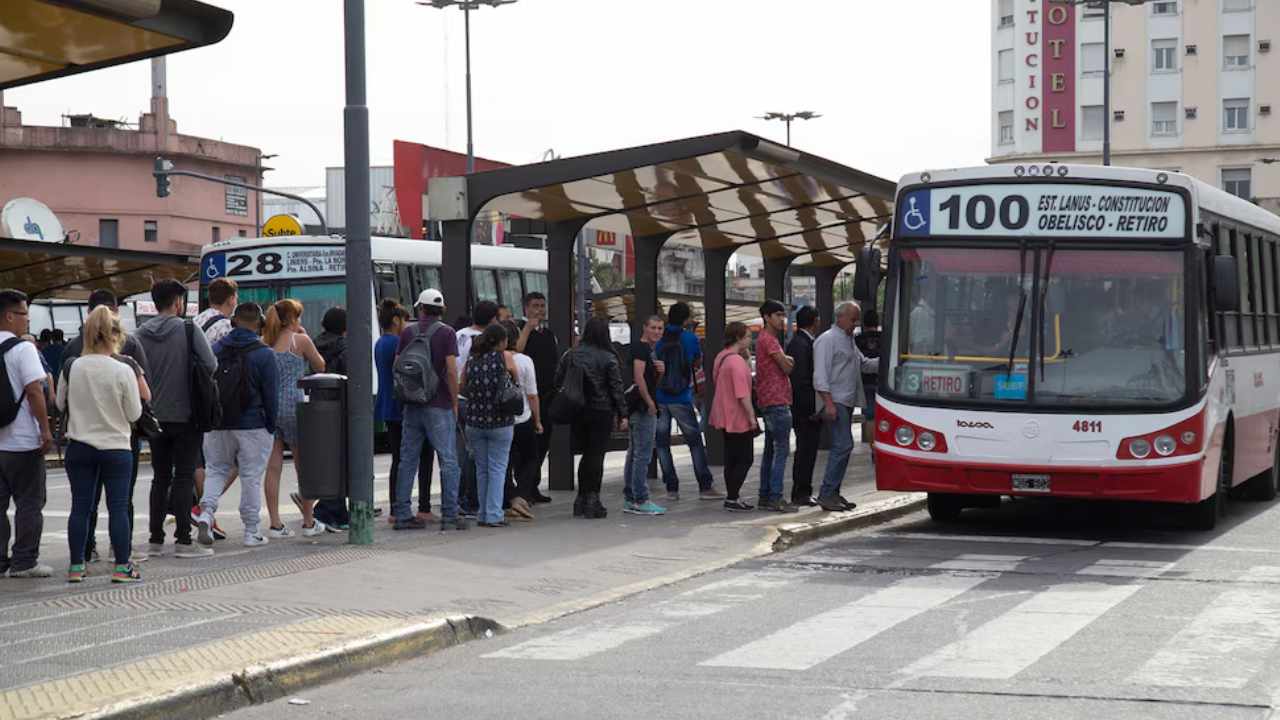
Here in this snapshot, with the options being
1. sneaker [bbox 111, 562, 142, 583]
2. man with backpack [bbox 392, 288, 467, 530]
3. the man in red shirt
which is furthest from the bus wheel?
sneaker [bbox 111, 562, 142, 583]

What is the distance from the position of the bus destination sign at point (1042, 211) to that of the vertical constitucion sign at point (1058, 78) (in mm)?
82823

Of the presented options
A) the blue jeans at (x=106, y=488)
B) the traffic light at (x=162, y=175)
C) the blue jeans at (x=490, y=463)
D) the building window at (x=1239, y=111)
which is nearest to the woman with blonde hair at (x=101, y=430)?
the blue jeans at (x=106, y=488)

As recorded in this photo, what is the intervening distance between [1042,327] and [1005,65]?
8665cm

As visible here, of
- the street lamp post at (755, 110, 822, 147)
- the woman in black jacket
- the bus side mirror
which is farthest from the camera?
the street lamp post at (755, 110, 822, 147)

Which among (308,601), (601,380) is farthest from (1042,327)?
(308,601)

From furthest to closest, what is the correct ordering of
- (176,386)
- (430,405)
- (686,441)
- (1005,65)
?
(1005,65) < (686,441) < (430,405) < (176,386)

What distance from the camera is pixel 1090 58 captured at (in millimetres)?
93938

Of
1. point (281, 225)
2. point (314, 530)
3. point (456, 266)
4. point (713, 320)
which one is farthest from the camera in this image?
point (281, 225)

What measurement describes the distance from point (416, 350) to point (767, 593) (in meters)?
3.88

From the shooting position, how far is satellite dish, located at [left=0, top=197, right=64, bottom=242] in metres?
42.3

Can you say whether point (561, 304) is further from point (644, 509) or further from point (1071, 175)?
point (1071, 175)

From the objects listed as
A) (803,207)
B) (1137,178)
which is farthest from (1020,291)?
(803,207)

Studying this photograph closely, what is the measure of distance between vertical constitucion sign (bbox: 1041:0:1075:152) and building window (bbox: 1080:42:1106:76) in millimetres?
500

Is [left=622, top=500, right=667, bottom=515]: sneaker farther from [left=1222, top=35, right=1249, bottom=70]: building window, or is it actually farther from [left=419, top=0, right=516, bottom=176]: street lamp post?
[left=1222, top=35, right=1249, bottom=70]: building window
